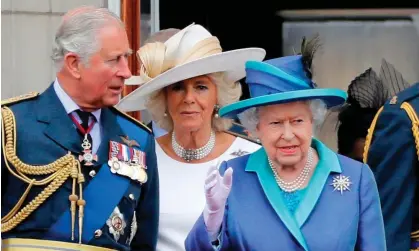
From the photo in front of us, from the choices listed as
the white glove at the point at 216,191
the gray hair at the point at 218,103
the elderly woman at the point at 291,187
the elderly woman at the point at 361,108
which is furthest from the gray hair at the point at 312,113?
the elderly woman at the point at 361,108

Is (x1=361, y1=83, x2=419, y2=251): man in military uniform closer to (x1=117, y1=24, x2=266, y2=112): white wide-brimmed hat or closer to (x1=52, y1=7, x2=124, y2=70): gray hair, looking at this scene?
(x1=117, y1=24, x2=266, y2=112): white wide-brimmed hat

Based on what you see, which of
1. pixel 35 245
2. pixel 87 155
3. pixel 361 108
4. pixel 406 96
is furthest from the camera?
pixel 361 108

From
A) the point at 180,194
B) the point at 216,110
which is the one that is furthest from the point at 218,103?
the point at 180,194

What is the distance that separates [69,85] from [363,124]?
6.79 ft

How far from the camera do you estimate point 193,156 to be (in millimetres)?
4762

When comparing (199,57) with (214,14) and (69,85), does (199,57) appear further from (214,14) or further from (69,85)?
(214,14)

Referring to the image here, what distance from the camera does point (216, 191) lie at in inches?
145

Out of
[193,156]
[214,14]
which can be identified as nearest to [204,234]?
[193,156]

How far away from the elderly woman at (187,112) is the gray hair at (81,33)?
0.78 metres

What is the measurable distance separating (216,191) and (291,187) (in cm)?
37

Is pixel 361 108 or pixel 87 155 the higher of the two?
pixel 87 155

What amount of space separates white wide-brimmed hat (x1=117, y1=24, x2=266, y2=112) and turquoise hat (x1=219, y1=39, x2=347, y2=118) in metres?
0.63

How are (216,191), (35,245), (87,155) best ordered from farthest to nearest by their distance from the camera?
(87,155), (35,245), (216,191)

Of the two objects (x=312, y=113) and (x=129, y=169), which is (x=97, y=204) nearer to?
(x=129, y=169)
